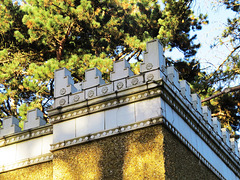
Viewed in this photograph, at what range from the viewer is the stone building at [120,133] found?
807 centimetres

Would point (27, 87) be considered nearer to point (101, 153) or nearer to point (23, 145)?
point (23, 145)

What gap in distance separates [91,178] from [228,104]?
475 inches

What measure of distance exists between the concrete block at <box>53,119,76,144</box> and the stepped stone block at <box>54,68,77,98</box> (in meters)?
0.59

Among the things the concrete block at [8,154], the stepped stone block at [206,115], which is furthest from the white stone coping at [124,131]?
the concrete block at [8,154]

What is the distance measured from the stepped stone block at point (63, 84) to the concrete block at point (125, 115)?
1201 mm

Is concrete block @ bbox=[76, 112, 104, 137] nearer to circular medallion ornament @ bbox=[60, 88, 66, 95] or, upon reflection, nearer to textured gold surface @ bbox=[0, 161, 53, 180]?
circular medallion ornament @ bbox=[60, 88, 66, 95]

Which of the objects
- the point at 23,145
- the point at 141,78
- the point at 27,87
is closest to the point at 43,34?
the point at 27,87

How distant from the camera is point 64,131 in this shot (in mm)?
8969

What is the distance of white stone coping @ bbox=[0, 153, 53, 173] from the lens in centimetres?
924

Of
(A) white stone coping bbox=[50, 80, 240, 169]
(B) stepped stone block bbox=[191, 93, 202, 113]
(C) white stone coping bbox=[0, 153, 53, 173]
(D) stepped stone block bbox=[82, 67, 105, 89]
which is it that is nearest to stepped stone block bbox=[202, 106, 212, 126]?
(A) white stone coping bbox=[50, 80, 240, 169]

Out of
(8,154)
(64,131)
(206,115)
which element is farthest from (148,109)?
(8,154)

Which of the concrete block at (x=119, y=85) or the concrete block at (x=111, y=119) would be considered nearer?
the concrete block at (x=111, y=119)

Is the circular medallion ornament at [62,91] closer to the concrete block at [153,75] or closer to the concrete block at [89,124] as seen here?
the concrete block at [89,124]

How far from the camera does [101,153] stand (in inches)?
329
